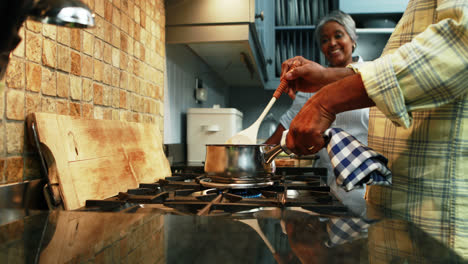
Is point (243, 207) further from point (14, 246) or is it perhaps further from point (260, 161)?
point (14, 246)

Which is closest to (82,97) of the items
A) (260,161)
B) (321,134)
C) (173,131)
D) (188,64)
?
(260,161)

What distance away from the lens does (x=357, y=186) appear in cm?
57

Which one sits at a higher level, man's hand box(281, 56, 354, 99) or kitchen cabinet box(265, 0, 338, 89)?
kitchen cabinet box(265, 0, 338, 89)

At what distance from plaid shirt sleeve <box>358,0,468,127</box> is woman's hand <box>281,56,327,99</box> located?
0.36 meters

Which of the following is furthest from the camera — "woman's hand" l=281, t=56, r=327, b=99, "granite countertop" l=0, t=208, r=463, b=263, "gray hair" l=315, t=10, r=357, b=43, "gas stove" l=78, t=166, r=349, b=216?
"gray hair" l=315, t=10, r=357, b=43

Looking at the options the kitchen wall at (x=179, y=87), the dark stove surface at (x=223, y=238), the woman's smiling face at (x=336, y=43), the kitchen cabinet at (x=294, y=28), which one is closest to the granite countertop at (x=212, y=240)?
the dark stove surface at (x=223, y=238)

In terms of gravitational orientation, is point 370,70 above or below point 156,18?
below

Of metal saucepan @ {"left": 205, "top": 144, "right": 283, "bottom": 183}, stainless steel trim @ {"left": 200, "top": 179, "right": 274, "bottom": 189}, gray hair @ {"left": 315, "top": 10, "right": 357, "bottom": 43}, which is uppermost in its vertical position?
gray hair @ {"left": 315, "top": 10, "right": 357, "bottom": 43}

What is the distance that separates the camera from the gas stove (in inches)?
23.8

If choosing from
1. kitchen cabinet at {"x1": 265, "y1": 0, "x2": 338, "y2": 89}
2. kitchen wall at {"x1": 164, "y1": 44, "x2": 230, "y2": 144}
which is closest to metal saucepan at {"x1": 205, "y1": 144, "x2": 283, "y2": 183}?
kitchen wall at {"x1": 164, "y1": 44, "x2": 230, "y2": 144}

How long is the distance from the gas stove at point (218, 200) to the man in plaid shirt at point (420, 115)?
11 centimetres

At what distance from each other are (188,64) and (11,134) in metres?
1.16

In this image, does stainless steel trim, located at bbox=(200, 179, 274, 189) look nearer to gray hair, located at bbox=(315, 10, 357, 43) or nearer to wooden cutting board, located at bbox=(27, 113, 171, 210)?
wooden cutting board, located at bbox=(27, 113, 171, 210)

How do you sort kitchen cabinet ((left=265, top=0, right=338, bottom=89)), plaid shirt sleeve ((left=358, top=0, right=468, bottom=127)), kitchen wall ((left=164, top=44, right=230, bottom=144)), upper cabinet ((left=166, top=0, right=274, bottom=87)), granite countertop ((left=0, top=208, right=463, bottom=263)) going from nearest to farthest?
granite countertop ((left=0, top=208, right=463, bottom=263)) → plaid shirt sleeve ((left=358, top=0, right=468, bottom=127)) → upper cabinet ((left=166, top=0, right=274, bottom=87)) → kitchen wall ((left=164, top=44, right=230, bottom=144)) → kitchen cabinet ((left=265, top=0, right=338, bottom=89))
